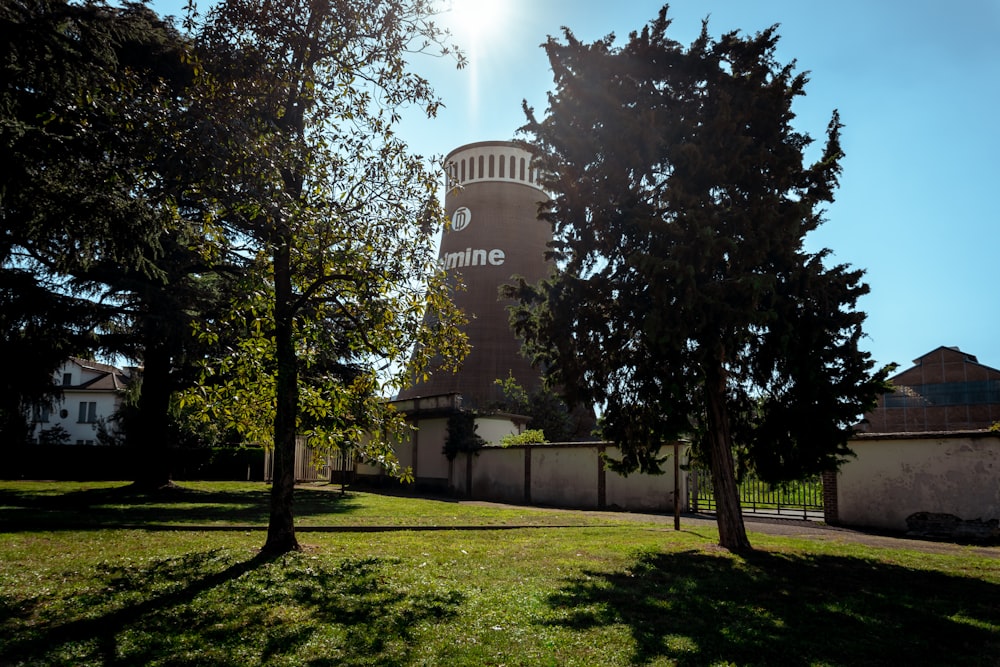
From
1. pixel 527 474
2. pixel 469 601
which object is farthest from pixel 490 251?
pixel 469 601

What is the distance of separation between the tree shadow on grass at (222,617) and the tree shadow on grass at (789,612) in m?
1.64

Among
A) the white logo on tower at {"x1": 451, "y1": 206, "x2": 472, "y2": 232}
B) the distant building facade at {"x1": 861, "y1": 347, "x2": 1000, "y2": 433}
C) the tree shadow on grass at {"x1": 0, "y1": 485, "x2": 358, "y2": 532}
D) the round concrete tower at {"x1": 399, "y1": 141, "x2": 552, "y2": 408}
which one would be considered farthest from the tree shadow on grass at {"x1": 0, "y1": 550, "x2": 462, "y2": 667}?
the distant building facade at {"x1": 861, "y1": 347, "x2": 1000, "y2": 433}

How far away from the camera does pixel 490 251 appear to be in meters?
43.1

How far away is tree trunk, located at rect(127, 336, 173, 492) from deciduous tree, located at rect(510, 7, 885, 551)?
15.6m

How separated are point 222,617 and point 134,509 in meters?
12.0

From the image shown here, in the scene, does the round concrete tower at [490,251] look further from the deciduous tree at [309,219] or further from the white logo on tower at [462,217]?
the deciduous tree at [309,219]

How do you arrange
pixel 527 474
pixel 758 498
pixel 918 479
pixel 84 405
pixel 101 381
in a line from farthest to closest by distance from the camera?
pixel 101 381 < pixel 84 405 < pixel 527 474 < pixel 758 498 < pixel 918 479

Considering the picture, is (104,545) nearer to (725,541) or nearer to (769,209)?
(725,541)

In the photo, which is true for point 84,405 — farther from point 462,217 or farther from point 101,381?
point 462,217

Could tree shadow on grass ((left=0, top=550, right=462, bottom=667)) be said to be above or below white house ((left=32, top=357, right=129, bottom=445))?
below

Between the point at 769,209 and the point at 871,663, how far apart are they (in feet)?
22.7

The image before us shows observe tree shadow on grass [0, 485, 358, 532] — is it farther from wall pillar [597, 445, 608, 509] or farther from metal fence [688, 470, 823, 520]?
metal fence [688, 470, 823, 520]

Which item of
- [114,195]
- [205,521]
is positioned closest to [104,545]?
[205,521]

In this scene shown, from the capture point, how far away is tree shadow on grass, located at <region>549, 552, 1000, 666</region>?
205 inches
